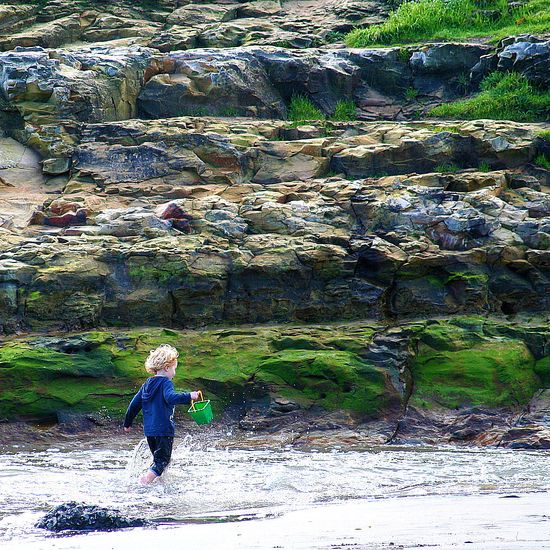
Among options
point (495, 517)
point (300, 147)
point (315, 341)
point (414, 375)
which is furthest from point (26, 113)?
point (495, 517)

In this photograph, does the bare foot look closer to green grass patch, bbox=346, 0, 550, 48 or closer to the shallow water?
the shallow water

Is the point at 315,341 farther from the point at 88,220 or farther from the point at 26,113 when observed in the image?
the point at 26,113

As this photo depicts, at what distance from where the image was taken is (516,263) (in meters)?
12.1

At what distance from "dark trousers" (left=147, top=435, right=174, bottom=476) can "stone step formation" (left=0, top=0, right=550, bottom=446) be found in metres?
2.73

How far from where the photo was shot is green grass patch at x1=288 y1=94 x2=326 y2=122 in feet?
57.8

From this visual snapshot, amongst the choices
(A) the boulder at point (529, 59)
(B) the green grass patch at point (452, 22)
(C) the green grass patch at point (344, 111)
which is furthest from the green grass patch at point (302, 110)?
(A) the boulder at point (529, 59)

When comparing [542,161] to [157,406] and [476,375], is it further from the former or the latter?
[157,406]

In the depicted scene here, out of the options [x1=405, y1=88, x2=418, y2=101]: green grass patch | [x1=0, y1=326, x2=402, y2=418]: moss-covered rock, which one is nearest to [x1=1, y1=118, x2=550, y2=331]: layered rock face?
[x1=0, y1=326, x2=402, y2=418]: moss-covered rock

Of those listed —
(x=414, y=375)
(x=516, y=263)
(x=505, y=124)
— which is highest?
(x=505, y=124)

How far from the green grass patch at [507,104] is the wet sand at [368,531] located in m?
12.1

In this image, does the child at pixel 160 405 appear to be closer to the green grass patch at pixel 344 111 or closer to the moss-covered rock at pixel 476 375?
the moss-covered rock at pixel 476 375

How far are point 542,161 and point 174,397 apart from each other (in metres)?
9.43

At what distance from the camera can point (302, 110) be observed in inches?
698

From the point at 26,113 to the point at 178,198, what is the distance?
421 cm
